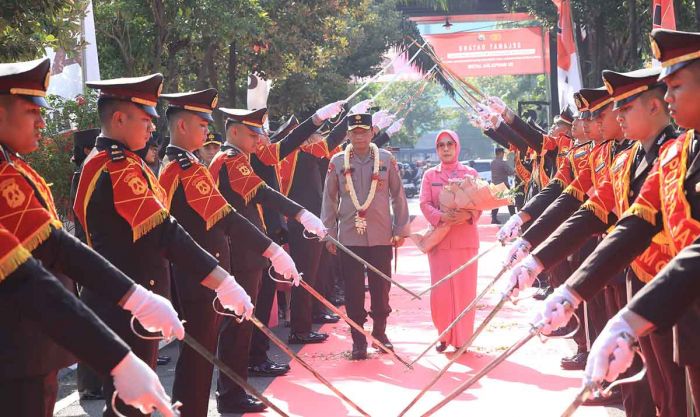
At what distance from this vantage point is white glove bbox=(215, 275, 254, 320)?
455cm

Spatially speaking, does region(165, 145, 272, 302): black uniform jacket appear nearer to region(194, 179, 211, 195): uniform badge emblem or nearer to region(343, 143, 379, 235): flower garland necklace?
region(194, 179, 211, 195): uniform badge emblem

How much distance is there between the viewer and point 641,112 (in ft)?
15.0

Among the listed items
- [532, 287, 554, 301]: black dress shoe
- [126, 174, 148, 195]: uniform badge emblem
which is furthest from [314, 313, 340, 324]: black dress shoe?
[126, 174, 148, 195]: uniform badge emblem

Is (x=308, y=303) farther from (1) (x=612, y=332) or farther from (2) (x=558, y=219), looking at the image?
(1) (x=612, y=332)

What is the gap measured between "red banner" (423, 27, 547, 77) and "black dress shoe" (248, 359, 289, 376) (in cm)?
2736

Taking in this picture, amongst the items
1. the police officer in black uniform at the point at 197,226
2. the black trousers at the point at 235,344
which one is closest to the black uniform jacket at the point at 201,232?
the police officer in black uniform at the point at 197,226

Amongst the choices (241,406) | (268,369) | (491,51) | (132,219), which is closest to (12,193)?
(132,219)

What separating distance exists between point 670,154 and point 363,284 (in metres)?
4.98

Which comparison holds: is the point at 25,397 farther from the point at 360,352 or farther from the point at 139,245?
the point at 360,352

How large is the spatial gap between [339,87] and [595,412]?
15.4 metres

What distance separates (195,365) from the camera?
538 cm

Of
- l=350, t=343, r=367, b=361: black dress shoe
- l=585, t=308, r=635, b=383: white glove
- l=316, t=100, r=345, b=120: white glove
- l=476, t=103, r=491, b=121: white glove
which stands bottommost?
l=350, t=343, r=367, b=361: black dress shoe

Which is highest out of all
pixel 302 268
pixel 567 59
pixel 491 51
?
pixel 491 51

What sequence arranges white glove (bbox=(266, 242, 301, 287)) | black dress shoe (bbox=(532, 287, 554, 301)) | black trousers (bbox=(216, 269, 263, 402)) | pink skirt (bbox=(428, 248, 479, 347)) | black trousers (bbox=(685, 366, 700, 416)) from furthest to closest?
black dress shoe (bbox=(532, 287, 554, 301))
pink skirt (bbox=(428, 248, 479, 347))
black trousers (bbox=(216, 269, 263, 402))
white glove (bbox=(266, 242, 301, 287))
black trousers (bbox=(685, 366, 700, 416))
